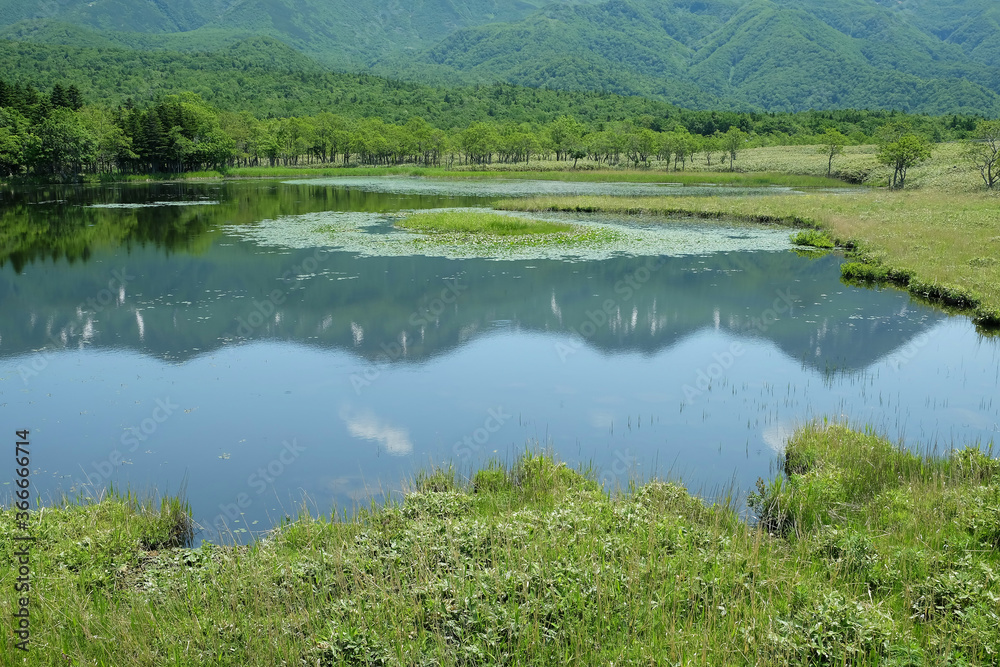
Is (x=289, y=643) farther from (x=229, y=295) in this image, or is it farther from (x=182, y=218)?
(x=182, y=218)

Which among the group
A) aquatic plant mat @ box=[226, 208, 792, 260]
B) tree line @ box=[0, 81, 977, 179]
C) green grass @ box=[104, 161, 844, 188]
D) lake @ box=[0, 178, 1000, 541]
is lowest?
lake @ box=[0, 178, 1000, 541]

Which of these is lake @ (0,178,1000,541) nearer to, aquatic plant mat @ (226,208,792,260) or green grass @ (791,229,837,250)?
aquatic plant mat @ (226,208,792,260)

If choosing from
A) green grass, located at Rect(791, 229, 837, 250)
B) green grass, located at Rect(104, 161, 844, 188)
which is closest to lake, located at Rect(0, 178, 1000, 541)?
green grass, located at Rect(791, 229, 837, 250)

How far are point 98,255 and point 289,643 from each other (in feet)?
123

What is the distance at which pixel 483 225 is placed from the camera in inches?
1802

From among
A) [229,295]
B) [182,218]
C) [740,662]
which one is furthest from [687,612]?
[182,218]

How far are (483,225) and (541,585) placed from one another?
3965 cm

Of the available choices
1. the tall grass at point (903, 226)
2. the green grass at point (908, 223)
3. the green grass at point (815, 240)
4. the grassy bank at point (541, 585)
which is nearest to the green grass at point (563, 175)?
the green grass at point (908, 223)

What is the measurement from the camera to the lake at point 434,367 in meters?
13.4

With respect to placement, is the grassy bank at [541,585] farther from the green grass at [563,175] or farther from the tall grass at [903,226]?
the green grass at [563,175]

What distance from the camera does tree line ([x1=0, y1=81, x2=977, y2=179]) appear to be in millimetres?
97750

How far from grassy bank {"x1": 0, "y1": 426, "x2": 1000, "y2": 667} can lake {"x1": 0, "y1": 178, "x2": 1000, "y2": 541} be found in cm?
214

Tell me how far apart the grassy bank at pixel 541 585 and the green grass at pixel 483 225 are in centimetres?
3533

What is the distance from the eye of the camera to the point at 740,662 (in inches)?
255
